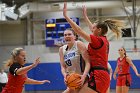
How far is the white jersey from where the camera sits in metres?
4.78

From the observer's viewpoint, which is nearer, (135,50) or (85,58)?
(85,58)

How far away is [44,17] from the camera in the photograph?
18.8 m

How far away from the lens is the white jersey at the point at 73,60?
15.7ft

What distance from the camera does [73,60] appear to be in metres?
4.79

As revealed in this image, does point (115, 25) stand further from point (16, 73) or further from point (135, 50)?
point (135, 50)

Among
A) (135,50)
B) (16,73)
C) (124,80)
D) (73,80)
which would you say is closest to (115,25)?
(73,80)

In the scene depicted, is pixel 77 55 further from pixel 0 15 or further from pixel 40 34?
pixel 40 34

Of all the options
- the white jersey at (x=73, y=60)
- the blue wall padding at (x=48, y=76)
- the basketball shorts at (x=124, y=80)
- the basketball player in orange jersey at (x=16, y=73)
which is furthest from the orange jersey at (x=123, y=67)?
the blue wall padding at (x=48, y=76)

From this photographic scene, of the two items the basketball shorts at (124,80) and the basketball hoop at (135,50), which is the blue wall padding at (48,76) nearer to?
the basketball hoop at (135,50)

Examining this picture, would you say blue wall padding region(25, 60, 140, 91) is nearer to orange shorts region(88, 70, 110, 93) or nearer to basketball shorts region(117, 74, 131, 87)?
basketball shorts region(117, 74, 131, 87)

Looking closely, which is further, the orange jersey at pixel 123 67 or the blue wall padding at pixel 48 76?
the blue wall padding at pixel 48 76

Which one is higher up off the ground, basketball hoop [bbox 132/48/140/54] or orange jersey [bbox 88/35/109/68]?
orange jersey [bbox 88/35/109/68]

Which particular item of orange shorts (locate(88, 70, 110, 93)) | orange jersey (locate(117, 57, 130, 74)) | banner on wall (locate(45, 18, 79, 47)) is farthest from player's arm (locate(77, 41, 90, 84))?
banner on wall (locate(45, 18, 79, 47))

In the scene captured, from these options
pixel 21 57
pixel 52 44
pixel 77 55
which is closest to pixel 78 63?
pixel 77 55
